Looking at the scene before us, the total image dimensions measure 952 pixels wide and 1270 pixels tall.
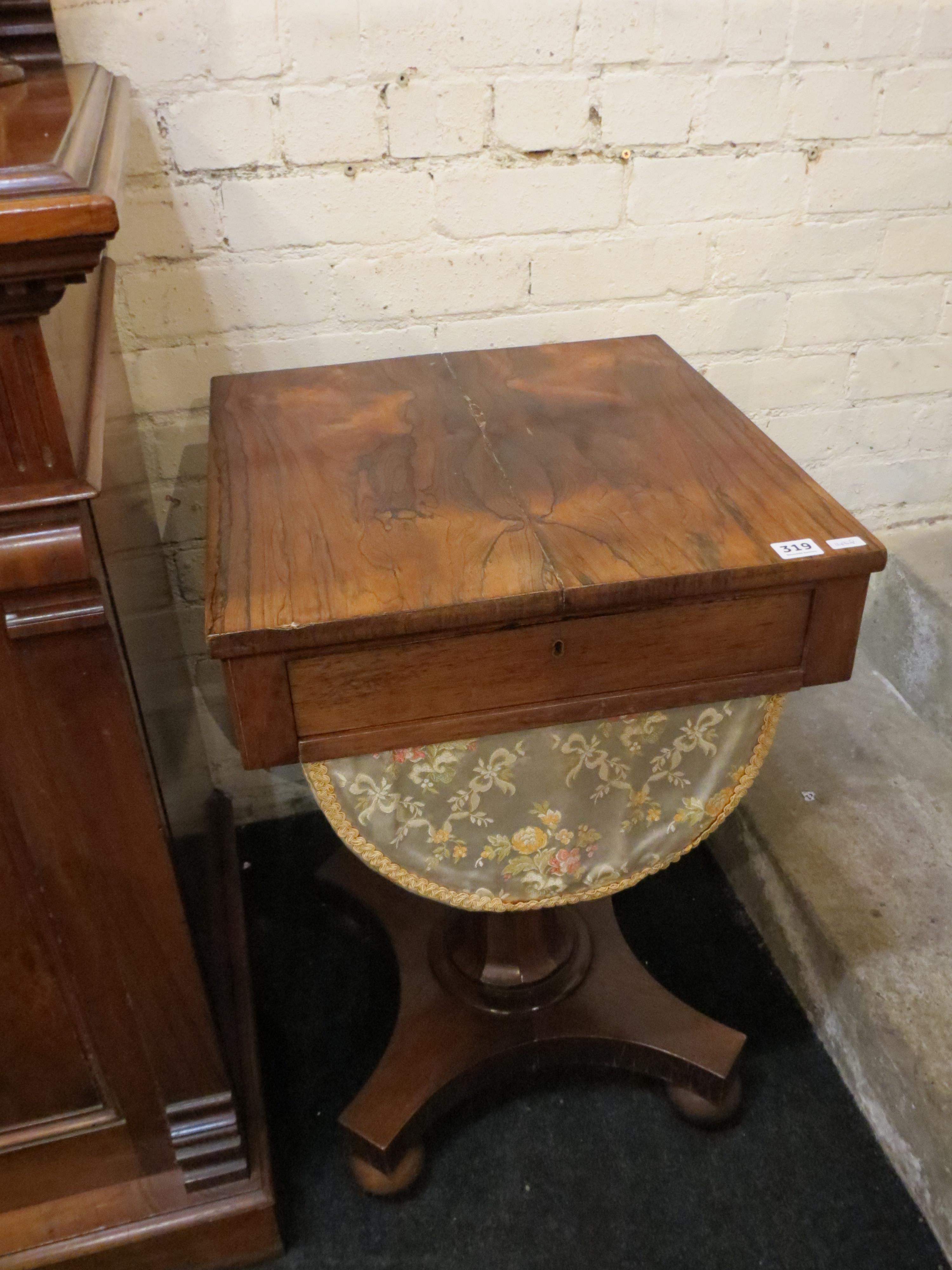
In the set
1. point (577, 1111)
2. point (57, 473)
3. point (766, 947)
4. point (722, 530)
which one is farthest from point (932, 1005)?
point (57, 473)

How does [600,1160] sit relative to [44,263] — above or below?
below

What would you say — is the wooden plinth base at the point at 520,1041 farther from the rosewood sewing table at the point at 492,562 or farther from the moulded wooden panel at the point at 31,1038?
the moulded wooden panel at the point at 31,1038

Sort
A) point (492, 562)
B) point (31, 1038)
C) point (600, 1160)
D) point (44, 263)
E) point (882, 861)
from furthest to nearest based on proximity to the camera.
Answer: point (882, 861) → point (600, 1160) → point (31, 1038) → point (492, 562) → point (44, 263)

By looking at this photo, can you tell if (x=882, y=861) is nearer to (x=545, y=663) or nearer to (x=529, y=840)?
(x=529, y=840)

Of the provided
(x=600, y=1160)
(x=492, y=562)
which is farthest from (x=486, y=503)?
(x=600, y=1160)

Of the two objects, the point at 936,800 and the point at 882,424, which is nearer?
the point at 936,800

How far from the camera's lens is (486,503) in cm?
89

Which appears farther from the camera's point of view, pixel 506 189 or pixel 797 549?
pixel 506 189

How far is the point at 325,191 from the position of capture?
45.8 inches

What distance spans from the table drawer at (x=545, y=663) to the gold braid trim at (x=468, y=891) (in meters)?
0.07

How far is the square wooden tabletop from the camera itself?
771 mm

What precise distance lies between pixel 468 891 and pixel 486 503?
368mm

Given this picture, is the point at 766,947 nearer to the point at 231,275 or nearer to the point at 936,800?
the point at 936,800

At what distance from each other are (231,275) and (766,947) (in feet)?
3.74
